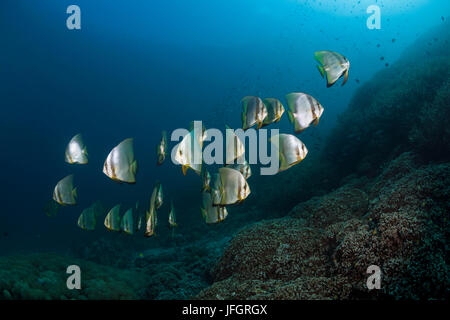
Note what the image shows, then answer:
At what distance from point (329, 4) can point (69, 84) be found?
7212 cm

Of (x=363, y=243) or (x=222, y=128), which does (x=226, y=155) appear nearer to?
(x=363, y=243)

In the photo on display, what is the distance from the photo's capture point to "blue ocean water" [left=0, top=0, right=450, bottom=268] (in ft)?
132

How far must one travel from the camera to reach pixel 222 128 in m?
49.8

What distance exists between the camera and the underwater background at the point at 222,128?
139 inches

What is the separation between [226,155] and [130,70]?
6654 cm

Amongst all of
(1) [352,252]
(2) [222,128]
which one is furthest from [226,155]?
(2) [222,128]

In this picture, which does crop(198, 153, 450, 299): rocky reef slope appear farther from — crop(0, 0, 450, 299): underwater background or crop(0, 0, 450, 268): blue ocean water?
crop(0, 0, 450, 268): blue ocean water

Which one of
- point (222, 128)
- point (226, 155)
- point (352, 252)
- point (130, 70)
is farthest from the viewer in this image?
point (130, 70)

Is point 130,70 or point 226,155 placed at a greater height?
point 130,70

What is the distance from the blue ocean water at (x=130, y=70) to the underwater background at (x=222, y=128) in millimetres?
374

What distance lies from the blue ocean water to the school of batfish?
25.9 m

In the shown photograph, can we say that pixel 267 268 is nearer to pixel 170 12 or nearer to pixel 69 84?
pixel 170 12

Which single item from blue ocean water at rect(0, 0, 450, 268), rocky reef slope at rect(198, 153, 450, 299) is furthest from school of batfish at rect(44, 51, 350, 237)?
blue ocean water at rect(0, 0, 450, 268)

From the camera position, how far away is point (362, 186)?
689 centimetres
